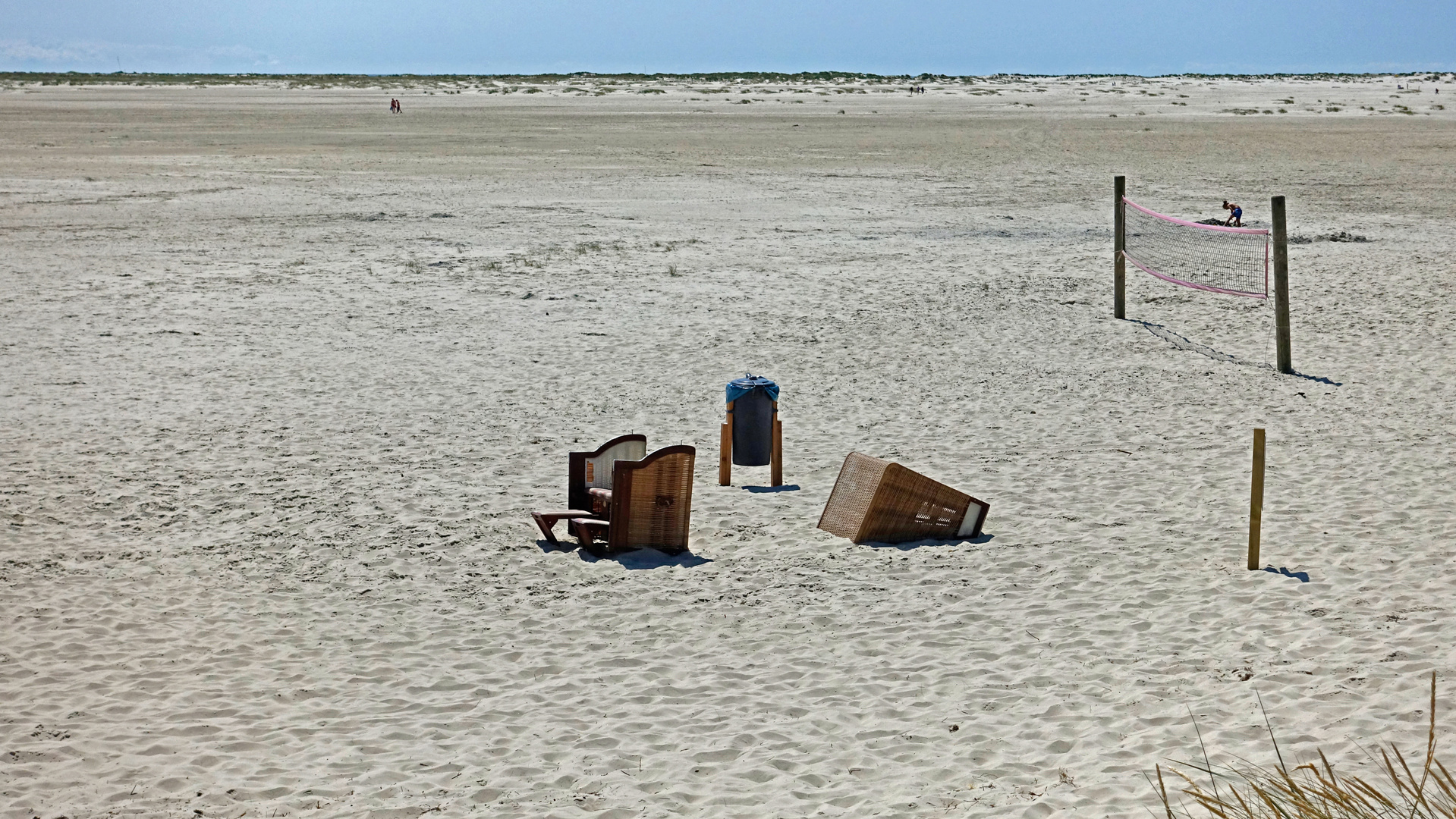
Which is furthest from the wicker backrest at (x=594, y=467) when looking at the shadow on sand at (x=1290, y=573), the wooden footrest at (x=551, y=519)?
the shadow on sand at (x=1290, y=573)

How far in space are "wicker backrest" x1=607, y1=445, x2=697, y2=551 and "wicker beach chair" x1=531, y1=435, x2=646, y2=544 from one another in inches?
10.0

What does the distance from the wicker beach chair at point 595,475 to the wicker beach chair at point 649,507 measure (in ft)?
0.54

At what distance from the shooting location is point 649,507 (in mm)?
7645

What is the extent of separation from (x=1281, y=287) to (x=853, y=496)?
685cm

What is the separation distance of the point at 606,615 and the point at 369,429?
4341 millimetres

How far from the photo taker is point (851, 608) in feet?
22.5

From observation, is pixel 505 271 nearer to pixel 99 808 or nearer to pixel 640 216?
pixel 640 216

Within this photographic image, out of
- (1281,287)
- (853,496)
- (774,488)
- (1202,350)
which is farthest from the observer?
(1202,350)

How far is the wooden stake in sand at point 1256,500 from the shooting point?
7.03 meters

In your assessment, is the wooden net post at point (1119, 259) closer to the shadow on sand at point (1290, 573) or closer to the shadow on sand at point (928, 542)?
the shadow on sand at point (928, 542)

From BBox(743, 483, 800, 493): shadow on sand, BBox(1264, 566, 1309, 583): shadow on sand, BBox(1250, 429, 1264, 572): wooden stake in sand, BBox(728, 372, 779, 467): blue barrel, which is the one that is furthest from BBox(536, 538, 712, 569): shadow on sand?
BBox(1264, 566, 1309, 583): shadow on sand

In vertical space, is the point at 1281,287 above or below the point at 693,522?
above

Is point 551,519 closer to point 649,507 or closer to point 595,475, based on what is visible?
point 595,475

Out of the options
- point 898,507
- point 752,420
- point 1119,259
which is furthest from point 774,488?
point 1119,259
